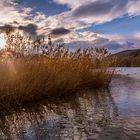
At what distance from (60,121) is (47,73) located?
4.65 metres

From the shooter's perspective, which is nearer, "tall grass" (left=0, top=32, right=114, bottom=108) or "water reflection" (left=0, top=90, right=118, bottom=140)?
"water reflection" (left=0, top=90, right=118, bottom=140)

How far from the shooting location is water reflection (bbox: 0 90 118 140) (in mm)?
8258

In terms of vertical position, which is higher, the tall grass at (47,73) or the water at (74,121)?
the tall grass at (47,73)

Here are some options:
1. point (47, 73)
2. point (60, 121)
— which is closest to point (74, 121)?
point (60, 121)

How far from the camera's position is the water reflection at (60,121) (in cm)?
826

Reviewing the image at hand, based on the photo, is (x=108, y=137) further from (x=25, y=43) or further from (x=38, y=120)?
(x=25, y=43)

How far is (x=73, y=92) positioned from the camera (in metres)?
16.4

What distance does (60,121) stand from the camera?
32.1 ft

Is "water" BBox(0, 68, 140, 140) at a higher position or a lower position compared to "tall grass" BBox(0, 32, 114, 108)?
lower

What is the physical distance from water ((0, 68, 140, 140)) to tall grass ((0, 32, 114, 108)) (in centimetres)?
60

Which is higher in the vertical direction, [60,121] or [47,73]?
[47,73]

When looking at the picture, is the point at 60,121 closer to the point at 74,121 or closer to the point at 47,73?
the point at 74,121

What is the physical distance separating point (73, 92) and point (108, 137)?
849cm

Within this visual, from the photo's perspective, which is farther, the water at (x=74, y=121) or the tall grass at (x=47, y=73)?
the tall grass at (x=47, y=73)
